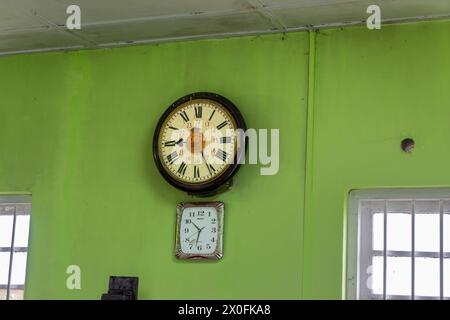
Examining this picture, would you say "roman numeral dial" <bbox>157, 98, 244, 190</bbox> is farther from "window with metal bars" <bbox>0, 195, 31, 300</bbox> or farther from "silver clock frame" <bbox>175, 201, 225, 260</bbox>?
"window with metal bars" <bbox>0, 195, 31, 300</bbox>

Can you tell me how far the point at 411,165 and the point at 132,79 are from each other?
4.36 feet

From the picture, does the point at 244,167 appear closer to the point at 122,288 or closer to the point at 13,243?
the point at 122,288

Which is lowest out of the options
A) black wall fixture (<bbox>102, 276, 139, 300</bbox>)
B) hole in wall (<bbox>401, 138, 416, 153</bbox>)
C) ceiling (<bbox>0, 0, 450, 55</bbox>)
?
black wall fixture (<bbox>102, 276, 139, 300</bbox>)

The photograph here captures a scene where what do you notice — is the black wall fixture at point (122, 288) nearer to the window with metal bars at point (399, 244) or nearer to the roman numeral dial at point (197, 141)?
the roman numeral dial at point (197, 141)

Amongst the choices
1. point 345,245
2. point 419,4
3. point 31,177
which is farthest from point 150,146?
point 419,4

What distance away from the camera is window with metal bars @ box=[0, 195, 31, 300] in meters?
3.84

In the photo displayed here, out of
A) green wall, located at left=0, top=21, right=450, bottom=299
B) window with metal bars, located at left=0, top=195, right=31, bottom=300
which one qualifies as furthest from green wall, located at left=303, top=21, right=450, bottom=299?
window with metal bars, located at left=0, top=195, right=31, bottom=300

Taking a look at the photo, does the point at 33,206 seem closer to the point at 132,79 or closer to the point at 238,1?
the point at 132,79

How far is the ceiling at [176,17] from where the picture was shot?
10.6 feet

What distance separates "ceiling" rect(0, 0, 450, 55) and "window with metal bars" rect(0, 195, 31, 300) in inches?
30.2

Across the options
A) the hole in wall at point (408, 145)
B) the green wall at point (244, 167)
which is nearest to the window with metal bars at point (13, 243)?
the green wall at point (244, 167)

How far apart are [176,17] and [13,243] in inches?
53.0

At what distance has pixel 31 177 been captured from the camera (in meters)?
3.82

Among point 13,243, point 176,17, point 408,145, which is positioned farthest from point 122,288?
point 408,145
